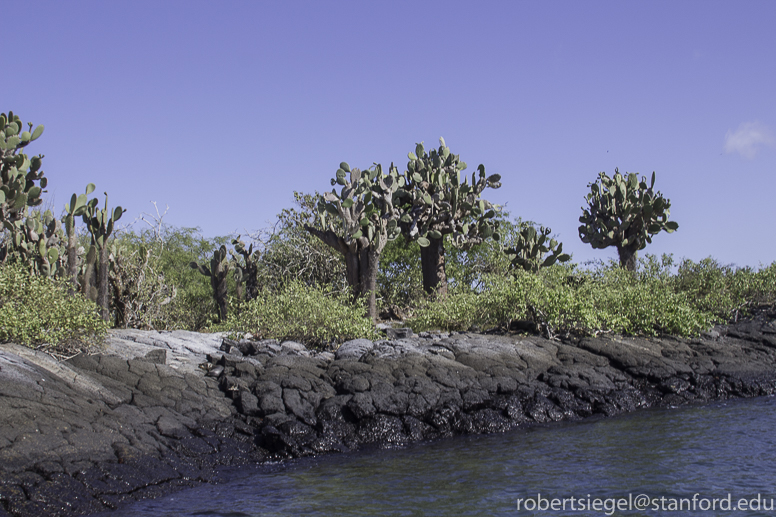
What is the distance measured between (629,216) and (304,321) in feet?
45.0

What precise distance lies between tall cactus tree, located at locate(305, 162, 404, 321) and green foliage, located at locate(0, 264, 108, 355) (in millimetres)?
7436

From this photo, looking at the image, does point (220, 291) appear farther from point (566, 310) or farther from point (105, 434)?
point (105, 434)

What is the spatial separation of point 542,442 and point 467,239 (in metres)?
11.1

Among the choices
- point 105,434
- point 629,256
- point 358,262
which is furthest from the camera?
point 629,256

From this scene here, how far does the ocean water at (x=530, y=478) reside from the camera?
8016mm

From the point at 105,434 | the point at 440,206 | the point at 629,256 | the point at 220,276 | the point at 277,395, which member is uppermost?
the point at 440,206

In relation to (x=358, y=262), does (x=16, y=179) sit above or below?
above

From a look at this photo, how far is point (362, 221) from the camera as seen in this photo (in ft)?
62.2

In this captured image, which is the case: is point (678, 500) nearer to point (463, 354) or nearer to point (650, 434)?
point (650, 434)

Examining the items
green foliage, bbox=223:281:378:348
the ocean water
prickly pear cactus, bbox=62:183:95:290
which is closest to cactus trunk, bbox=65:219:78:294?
prickly pear cactus, bbox=62:183:95:290

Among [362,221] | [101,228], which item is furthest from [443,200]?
[101,228]

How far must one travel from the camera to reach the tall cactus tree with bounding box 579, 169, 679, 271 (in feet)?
78.3

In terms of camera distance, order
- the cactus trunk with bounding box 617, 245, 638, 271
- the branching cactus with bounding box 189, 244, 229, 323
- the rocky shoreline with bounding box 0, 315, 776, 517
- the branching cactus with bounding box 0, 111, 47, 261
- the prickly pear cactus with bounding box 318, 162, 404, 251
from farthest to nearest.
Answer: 1. the cactus trunk with bounding box 617, 245, 638, 271
2. the branching cactus with bounding box 189, 244, 229, 323
3. the prickly pear cactus with bounding box 318, 162, 404, 251
4. the branching cactus with bounding box 0, 111, 47, 261
5. the rocky shoreline with bounding box 0, 315, 776, 517

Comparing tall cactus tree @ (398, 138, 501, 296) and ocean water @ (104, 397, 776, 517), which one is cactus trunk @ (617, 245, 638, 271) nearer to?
tall cactus tree @ (398, 138, 501, 296)
